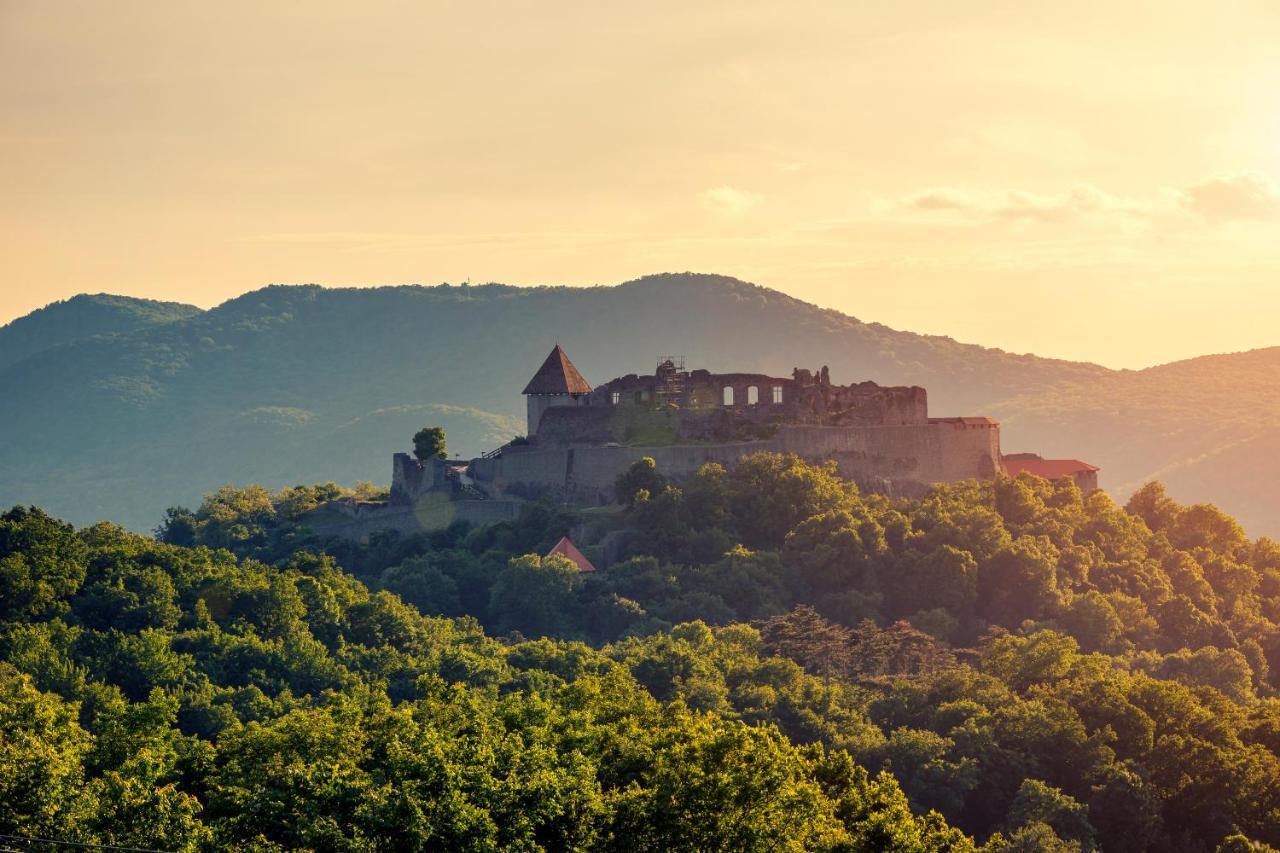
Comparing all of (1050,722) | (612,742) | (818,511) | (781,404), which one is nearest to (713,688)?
(1050,722)

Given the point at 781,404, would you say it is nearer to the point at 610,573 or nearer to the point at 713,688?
the point at 610,573

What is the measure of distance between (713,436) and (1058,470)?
15.9 meters

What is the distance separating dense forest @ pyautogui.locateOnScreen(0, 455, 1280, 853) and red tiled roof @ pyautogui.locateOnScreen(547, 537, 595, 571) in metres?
0.54

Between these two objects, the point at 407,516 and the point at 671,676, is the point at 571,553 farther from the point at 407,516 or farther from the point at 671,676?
the point at 671,676

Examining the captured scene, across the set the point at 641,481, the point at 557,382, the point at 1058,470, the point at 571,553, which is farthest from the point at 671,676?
the point at 1058,470

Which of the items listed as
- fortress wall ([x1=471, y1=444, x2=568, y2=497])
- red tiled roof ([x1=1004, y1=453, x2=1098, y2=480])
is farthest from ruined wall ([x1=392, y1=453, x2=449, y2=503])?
red tiled roof ([x1=1004, y1=453, x2=1098, y2=480])

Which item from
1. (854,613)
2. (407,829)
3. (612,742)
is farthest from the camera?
(854,613)

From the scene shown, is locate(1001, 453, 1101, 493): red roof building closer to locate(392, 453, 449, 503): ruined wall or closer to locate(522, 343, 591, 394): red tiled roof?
locate(522, 343, 591, 394): red tiled roof

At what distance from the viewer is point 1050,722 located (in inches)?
1938

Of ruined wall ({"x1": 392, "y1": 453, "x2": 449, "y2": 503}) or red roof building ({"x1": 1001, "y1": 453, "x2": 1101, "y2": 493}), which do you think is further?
red roof building ({"x1": 1001, "y1": 453, "x2": 1101, "y2": 493})

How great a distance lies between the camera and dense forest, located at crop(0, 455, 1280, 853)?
119 feet

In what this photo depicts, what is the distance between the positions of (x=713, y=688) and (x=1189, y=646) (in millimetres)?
21727

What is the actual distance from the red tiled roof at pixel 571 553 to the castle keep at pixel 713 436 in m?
4.59

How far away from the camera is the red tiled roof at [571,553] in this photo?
68.4 metres
